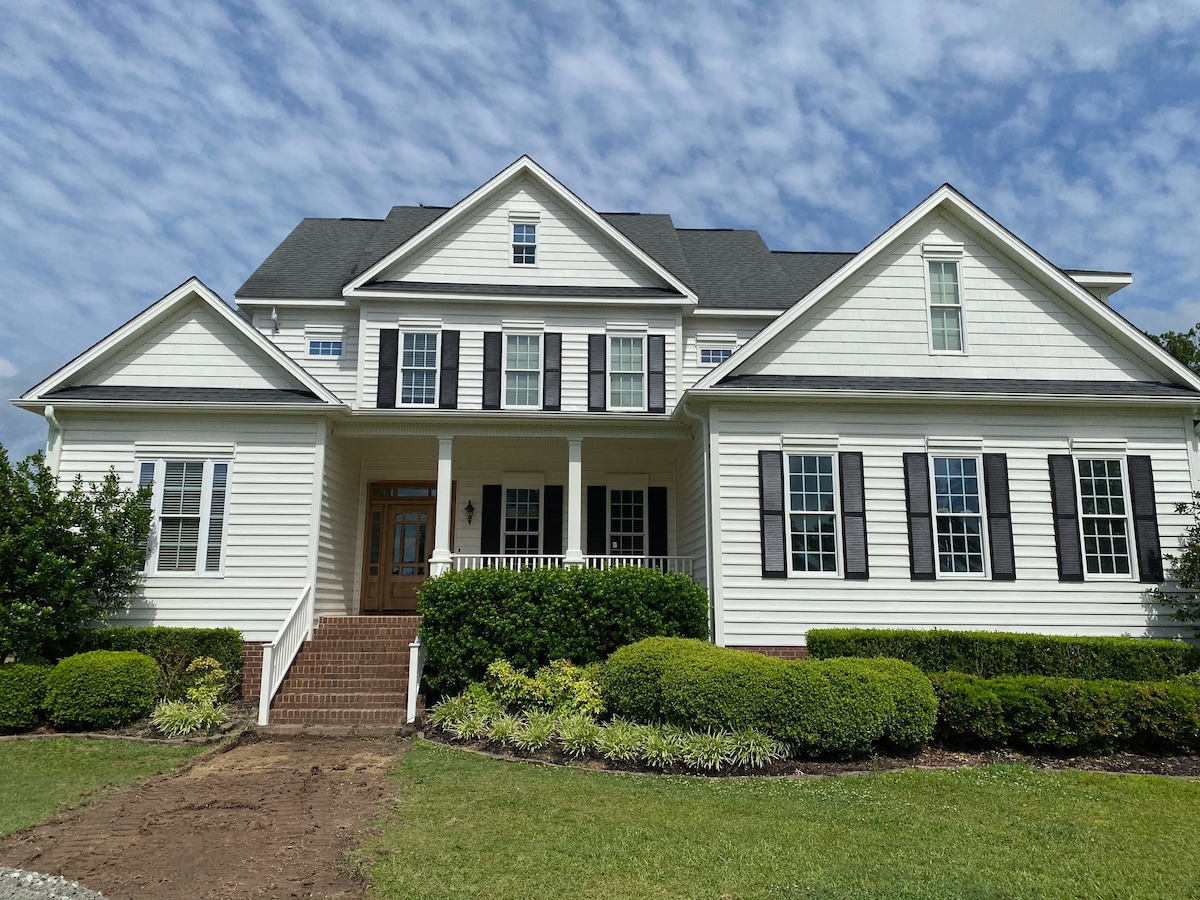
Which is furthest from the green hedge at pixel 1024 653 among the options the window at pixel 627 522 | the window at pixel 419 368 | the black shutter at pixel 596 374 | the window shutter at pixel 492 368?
the window at pixel 419 368

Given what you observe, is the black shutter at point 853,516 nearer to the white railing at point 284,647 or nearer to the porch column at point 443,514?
the porch column at point 443,514

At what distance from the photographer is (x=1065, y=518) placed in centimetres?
1340

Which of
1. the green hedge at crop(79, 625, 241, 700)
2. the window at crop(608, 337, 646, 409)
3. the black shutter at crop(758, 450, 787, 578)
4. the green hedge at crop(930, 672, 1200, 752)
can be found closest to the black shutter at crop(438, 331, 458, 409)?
the window at crop(608, 337, 646, 409)

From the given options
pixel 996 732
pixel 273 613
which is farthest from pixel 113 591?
pixel 996 732

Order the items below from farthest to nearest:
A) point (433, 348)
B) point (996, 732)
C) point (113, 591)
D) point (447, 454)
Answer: point (433, 348), point (447, 454), point (113, 591), point (996, 732)

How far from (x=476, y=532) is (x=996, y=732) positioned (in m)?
10.3

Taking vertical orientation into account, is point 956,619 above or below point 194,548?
below

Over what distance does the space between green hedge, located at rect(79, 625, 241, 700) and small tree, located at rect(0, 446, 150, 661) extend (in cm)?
35

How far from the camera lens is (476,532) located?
56.1ft

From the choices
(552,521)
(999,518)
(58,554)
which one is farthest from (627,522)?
(58,554)

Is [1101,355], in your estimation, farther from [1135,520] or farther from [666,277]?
[666,277]

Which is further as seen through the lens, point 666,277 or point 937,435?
point 666,277

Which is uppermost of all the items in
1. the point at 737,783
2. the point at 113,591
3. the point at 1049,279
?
the point at 1049,279

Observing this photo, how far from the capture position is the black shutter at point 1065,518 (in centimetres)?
1318
